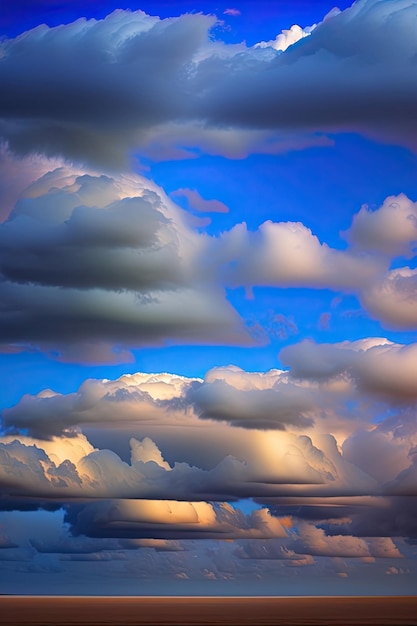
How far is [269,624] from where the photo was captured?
164m

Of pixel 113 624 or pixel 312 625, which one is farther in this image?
pixel 113 624

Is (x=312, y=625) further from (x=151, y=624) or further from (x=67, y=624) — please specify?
(x=67, y=624)

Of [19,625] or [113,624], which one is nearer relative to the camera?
[19,625]

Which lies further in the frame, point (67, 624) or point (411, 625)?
point (67, 624)

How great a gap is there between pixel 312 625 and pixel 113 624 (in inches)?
1429

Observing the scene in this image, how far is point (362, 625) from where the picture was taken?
165m

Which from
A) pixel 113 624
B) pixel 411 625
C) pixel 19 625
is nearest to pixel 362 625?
pixel 411 625

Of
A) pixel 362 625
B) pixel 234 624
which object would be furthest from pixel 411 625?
pixel 234 624

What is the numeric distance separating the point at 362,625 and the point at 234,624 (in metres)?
20.7

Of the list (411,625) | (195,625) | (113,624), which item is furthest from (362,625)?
(113,624)

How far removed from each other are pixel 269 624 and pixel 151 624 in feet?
62.4

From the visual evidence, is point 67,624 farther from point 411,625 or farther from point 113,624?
point 411,625

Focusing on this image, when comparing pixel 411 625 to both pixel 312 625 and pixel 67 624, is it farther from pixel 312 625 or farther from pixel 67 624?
pixel 67 624

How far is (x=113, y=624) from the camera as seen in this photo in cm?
17012
